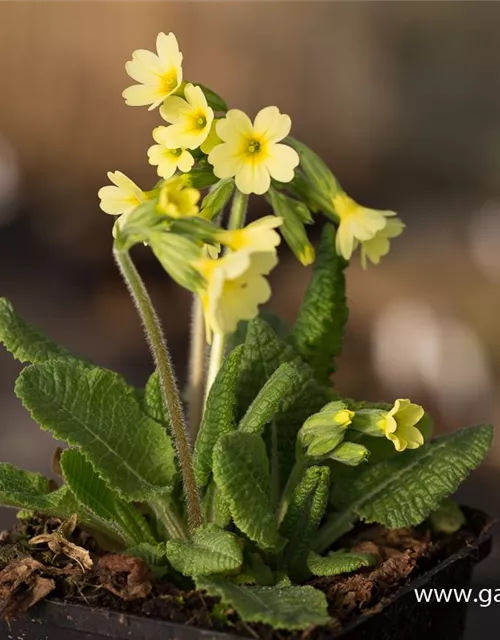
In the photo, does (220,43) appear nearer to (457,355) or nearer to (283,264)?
(283,264)

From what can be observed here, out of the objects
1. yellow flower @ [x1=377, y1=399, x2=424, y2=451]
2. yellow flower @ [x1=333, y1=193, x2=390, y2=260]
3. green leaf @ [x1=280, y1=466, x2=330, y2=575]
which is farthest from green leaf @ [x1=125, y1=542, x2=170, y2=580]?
yellow flower @ [x1=333, y1=193, x2=390, y2=260]

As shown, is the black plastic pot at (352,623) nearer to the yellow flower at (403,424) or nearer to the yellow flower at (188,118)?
the yellow flower at (403,424)

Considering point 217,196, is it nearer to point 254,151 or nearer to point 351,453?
point 254,151

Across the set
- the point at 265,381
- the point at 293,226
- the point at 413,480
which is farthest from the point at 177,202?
the point at 413,480

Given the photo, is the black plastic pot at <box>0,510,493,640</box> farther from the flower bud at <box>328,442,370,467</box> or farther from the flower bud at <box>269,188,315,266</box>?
the flower bud at <box>269,188,315,266</box>

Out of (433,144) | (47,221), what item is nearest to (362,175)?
(433,144)

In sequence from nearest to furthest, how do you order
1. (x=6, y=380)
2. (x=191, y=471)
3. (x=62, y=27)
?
(x=191, y=471)
(x=6, y=380)
(x=62, y=27)

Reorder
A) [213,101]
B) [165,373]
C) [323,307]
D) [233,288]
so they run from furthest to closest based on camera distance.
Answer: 1. [323,307]
2. [213,101]
3. [165,373]
4. [233,288]
